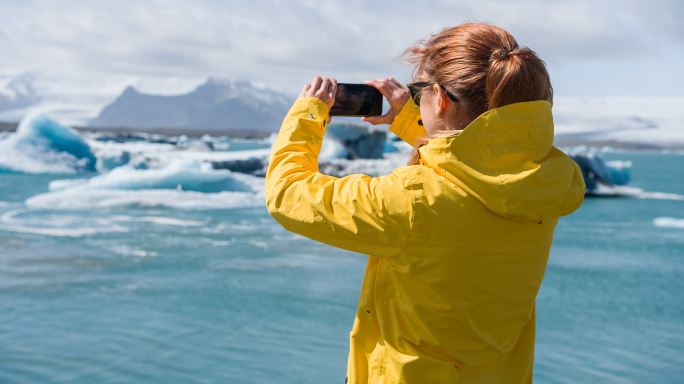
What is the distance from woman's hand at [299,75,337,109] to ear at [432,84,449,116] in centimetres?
20

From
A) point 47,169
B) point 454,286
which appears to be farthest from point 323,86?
point 47,169

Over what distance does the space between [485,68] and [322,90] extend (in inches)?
11.1

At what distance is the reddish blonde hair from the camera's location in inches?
41.5

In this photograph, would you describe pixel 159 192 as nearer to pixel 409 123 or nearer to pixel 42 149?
pixel 42 149

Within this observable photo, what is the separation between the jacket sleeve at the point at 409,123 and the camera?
138cm

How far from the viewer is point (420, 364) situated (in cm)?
112

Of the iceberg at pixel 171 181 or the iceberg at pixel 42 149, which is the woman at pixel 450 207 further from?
the iceberg at pixel 42 149

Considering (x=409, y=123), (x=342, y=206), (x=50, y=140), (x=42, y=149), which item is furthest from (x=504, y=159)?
(x=50, y=140)

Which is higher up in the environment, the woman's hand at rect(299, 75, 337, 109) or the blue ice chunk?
the blue ice chunk

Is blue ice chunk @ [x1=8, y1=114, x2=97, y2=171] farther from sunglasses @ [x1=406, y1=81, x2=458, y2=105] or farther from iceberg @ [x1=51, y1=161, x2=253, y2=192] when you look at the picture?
sunglasses @ [x1=406, y1=81, x2=458, y2=105]

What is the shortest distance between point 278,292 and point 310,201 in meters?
4.38

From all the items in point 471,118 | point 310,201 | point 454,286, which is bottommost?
point 454,286

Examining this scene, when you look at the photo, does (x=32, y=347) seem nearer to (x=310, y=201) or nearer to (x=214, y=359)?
(x=214, y=359)

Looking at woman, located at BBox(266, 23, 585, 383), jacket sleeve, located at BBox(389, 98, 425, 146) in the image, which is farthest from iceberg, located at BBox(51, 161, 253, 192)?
woman, located at BBox(266, 23, 585, 383)
